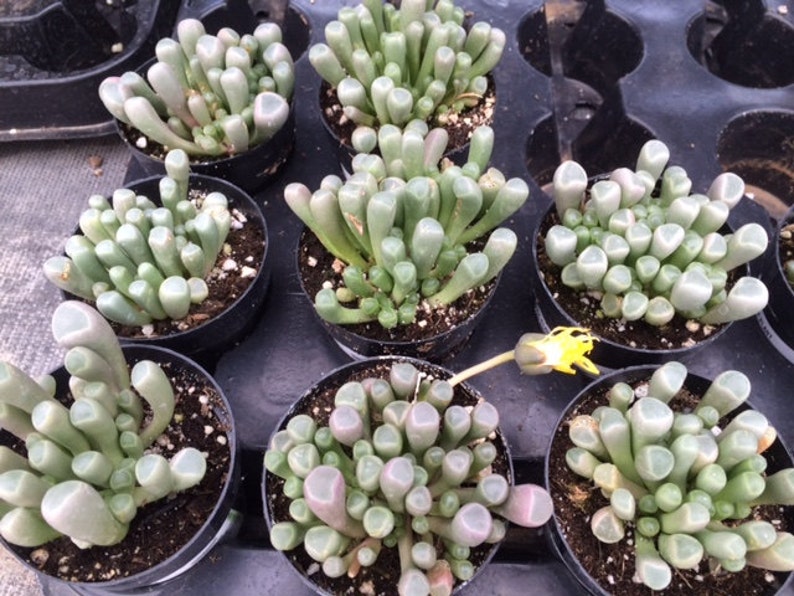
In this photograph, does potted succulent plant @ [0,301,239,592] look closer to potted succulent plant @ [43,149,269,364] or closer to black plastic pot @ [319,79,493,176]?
potted succulent plant @ [43,149,269,364]

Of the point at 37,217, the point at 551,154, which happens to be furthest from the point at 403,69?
the point at 37,217

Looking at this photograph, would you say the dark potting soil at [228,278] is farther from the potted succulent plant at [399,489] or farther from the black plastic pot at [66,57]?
the black plastic pot at [66,57]

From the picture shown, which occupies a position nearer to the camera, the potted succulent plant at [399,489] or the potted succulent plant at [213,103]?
the potted succulent plant at [399,489]

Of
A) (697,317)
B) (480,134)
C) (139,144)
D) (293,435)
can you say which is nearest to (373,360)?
(293,435)

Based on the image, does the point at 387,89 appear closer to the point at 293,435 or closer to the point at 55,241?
the point at 293,435

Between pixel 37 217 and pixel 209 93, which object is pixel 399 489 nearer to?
pixel 209 93

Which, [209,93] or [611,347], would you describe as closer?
[611,347]

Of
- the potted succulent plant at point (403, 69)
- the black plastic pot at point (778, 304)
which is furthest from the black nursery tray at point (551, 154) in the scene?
the potted succulent plant at point (403, 69)
